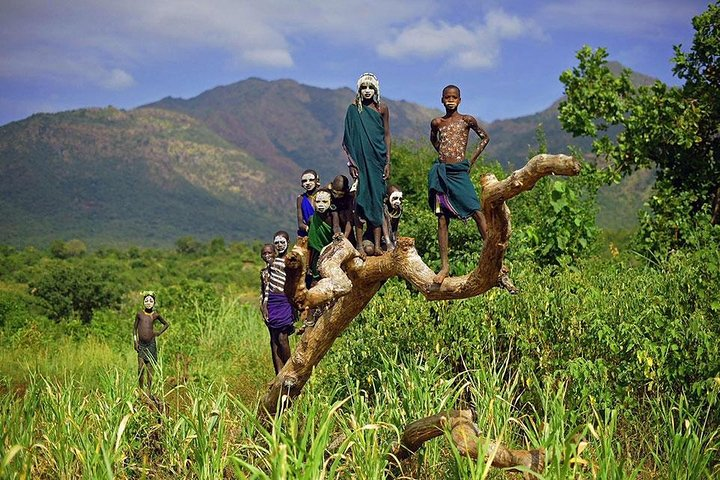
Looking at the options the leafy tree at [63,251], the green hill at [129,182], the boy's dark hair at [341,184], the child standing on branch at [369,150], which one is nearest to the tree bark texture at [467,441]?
the child standing on branch at [369,150]

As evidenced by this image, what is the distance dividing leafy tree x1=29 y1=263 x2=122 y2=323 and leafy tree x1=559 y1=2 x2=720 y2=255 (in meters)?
13.2

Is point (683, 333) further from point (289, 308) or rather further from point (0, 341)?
point (0, 341)

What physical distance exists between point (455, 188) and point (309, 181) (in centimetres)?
136

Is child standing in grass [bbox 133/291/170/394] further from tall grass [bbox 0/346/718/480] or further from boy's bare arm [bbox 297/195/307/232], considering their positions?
boy's bare arm [bbox 297/195/307/232]

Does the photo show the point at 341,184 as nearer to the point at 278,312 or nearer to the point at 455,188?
the point at 455,188

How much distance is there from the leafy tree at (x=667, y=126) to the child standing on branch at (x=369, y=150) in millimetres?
7986

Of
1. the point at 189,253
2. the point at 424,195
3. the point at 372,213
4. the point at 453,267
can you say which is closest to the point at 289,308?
the point at 372,213

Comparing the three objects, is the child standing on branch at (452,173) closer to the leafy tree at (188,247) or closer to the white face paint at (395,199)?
the white face paint at (395,199)

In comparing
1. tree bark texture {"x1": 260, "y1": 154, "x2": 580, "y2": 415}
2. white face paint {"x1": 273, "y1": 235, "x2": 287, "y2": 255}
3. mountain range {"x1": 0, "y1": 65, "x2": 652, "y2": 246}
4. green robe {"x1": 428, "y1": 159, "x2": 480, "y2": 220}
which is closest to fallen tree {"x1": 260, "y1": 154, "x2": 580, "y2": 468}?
tree bark texture {"x1": 260, "y1": 154, "x2": 580, "y2": 415}

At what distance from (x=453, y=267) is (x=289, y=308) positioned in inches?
126

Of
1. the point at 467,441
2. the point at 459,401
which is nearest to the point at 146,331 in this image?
the point at 459,401

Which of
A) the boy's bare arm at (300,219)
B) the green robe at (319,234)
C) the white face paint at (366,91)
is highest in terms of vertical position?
the white face paint at (366,91)

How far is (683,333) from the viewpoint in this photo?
667 cm

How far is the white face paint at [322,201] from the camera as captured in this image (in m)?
5.61
